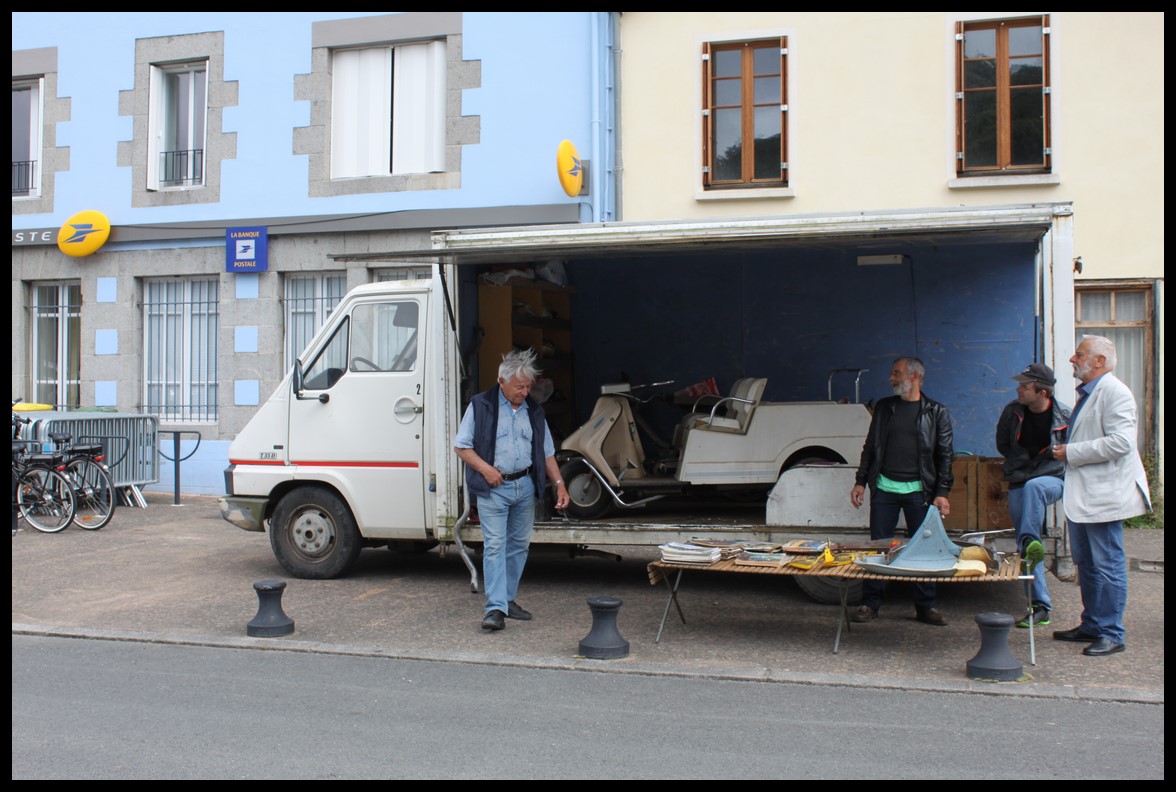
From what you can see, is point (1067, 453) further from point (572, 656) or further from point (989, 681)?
point (572, 656)

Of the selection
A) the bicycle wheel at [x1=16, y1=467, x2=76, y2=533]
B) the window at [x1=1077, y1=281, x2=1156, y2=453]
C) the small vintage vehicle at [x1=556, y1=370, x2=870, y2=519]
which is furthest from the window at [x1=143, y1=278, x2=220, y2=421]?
the window at [x1=1077, y1=281, x2=1156, y2=453]

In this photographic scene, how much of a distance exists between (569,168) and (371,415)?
5.26 metres

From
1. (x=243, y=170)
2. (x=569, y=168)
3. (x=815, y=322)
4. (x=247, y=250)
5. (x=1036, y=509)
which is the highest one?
(x=243, y=170)

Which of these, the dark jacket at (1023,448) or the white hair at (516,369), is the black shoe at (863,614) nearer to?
the dark jacket at (1023,448)

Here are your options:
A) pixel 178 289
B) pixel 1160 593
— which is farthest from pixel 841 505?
pixel 178 289

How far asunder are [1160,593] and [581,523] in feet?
14.4

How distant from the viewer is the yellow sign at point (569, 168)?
12820mm

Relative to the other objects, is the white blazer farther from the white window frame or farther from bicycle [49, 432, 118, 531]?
the white window frame

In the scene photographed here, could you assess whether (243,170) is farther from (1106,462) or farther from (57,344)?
(1106,462)

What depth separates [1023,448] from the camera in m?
7.16

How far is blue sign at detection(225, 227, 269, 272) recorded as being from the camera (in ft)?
47.3

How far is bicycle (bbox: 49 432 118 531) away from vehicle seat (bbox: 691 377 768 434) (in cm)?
678

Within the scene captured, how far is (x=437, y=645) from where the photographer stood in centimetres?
696

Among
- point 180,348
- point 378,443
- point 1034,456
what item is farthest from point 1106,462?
point 180,348
